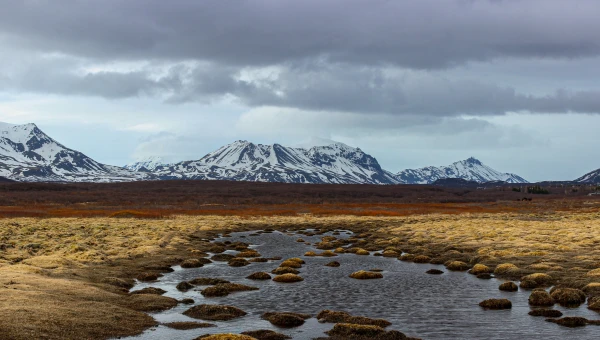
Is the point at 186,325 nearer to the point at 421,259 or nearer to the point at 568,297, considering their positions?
the point at 568,297

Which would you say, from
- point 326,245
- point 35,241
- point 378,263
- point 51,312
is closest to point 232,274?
point 378,263

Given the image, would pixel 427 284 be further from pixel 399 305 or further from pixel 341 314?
pixel 341 314

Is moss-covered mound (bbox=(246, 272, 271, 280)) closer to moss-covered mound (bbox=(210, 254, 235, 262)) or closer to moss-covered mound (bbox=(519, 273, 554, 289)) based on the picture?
moss-covered mound (bbox=(210, 254, 235, 262))

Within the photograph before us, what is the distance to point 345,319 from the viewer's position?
25.7m

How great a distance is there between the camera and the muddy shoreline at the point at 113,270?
23047 millimetres

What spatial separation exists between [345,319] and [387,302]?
5346mm

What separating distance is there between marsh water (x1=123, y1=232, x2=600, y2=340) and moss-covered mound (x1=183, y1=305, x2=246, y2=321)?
0.54m

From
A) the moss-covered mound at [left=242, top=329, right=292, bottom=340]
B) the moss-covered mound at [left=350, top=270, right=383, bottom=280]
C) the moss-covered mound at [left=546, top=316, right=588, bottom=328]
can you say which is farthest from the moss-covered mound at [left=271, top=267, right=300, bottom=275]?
the moss-covered mound at [left=546, top=316, right=588, bottom=328]

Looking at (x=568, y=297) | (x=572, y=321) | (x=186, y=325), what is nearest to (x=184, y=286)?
(x=186, y=325)

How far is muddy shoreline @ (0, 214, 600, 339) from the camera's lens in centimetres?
2305

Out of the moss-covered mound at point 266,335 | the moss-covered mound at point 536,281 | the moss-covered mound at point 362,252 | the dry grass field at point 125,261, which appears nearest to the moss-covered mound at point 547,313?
the dry grass field at point 125,261

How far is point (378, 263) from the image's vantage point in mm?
47531

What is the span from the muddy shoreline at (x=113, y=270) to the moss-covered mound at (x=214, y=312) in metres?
2.29

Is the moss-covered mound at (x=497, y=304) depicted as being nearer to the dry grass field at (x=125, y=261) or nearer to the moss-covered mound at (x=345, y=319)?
the dry grass field at (x=125, y=261)
